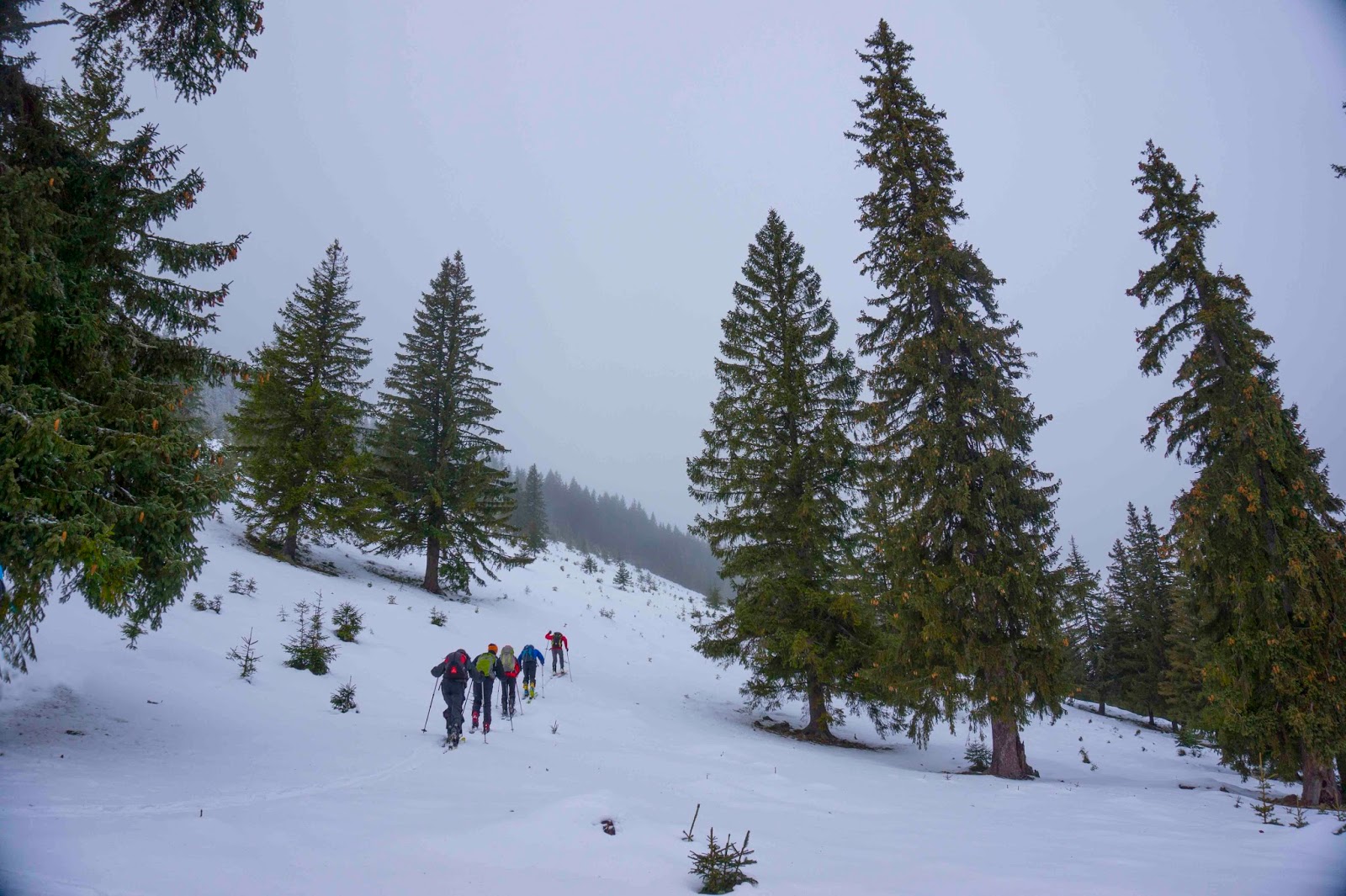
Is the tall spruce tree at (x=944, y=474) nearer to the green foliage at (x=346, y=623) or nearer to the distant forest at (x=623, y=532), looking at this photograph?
the green foliage at (x=346, y=623)

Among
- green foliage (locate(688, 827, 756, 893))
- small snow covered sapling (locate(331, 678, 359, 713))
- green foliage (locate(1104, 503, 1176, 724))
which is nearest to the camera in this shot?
green foliage (locate(688, 827, 756, 893))

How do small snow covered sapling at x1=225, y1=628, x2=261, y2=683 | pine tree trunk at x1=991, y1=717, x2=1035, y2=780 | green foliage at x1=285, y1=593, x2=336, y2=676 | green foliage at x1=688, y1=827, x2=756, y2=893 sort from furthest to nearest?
pine tree trunk at x1=991, y1=717, x2=1035, y2=780, green foliage at x1=285, y1=593, x2=336, y2=676, small snow covered sapling at x1=225, y1=628, x2=261, y2=683, green foliage at x1=688, y1=827, x2=756, y2=893

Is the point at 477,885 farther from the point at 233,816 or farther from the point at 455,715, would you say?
the point at 455,715

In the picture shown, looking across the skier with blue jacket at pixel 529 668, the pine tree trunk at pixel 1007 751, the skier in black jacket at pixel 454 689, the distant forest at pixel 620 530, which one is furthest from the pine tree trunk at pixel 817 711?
the distant forest at pixel 620 530

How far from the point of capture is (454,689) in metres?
10.2

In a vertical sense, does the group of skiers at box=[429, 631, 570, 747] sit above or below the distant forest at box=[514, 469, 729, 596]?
below

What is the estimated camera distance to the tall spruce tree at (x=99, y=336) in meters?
5.69

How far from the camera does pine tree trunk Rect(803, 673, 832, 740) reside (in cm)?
1546

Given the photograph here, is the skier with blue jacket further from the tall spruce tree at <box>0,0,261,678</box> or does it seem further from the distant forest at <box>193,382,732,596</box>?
the distant forest at <box>193,382,732,596</box>

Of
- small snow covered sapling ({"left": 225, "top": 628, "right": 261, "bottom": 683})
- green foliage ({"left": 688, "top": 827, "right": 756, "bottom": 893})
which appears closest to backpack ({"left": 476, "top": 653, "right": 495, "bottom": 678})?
small snow covered sapling ({"left": 225, "top": 628, "right": 261, "bottom": 683})

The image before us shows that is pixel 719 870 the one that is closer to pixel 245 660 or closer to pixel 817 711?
pixel 245 660

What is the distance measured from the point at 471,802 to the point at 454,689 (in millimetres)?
3648

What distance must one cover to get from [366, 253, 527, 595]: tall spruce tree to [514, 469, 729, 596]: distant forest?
8237 cm

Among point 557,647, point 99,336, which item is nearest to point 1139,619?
point 557,647
